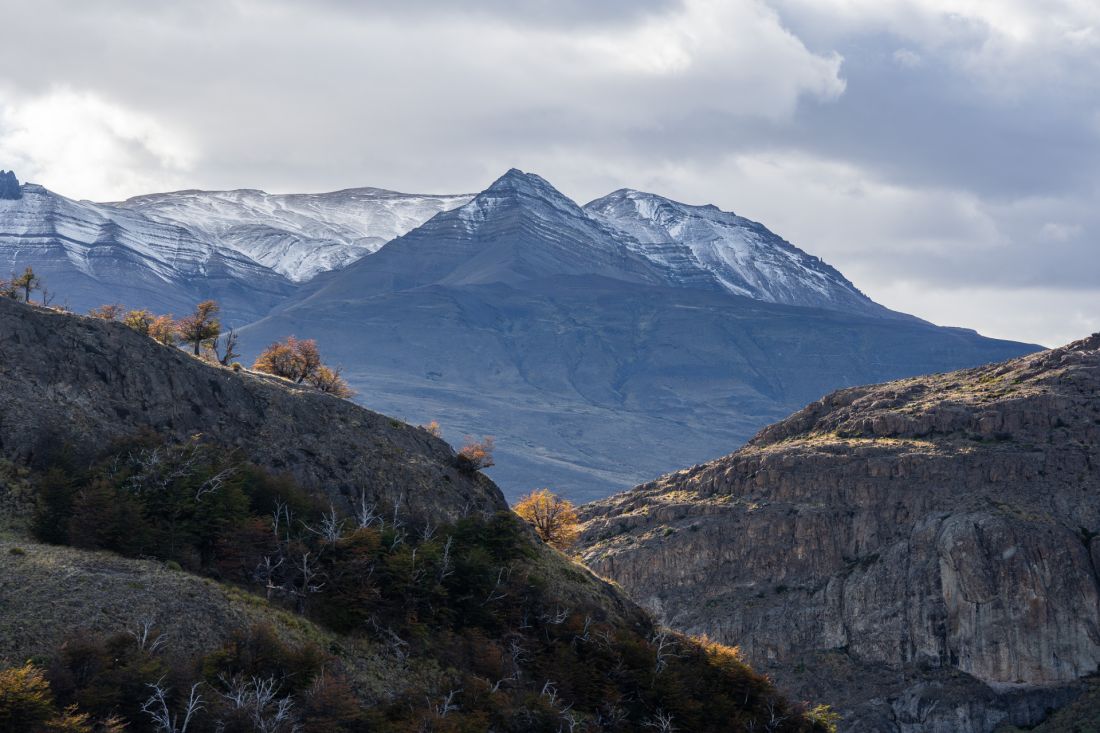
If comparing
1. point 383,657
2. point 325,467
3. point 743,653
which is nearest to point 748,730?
point 383,657

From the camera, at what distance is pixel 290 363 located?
116 metres

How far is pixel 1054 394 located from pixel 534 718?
386 ft

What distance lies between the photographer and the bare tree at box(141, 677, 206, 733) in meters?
54.9

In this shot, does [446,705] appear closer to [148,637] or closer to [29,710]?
[148,637]

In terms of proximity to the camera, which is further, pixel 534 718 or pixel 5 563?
pixel 534 718

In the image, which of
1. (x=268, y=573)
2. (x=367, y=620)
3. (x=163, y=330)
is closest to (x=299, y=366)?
(x=163, y=330)

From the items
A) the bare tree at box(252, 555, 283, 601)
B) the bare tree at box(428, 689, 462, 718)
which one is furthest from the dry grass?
the bare tree at box(252, 555, 283, 601)

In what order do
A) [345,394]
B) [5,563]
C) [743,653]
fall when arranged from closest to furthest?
[5,563], [345,394], [743,653]

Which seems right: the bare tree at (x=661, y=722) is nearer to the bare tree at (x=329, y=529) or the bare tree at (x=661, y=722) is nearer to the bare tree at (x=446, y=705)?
the bare tree at (x=446, y=705)

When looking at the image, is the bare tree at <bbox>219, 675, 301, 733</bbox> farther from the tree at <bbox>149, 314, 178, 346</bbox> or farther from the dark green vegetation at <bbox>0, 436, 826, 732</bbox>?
the tree at <bbox>149, 314, 178, 346</bbox>

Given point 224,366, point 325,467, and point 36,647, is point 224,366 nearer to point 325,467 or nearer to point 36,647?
point 325,467

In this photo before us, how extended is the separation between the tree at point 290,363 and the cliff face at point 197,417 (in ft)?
58.0

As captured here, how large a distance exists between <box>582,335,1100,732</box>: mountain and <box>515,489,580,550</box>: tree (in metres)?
32.3

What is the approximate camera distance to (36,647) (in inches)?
2274
